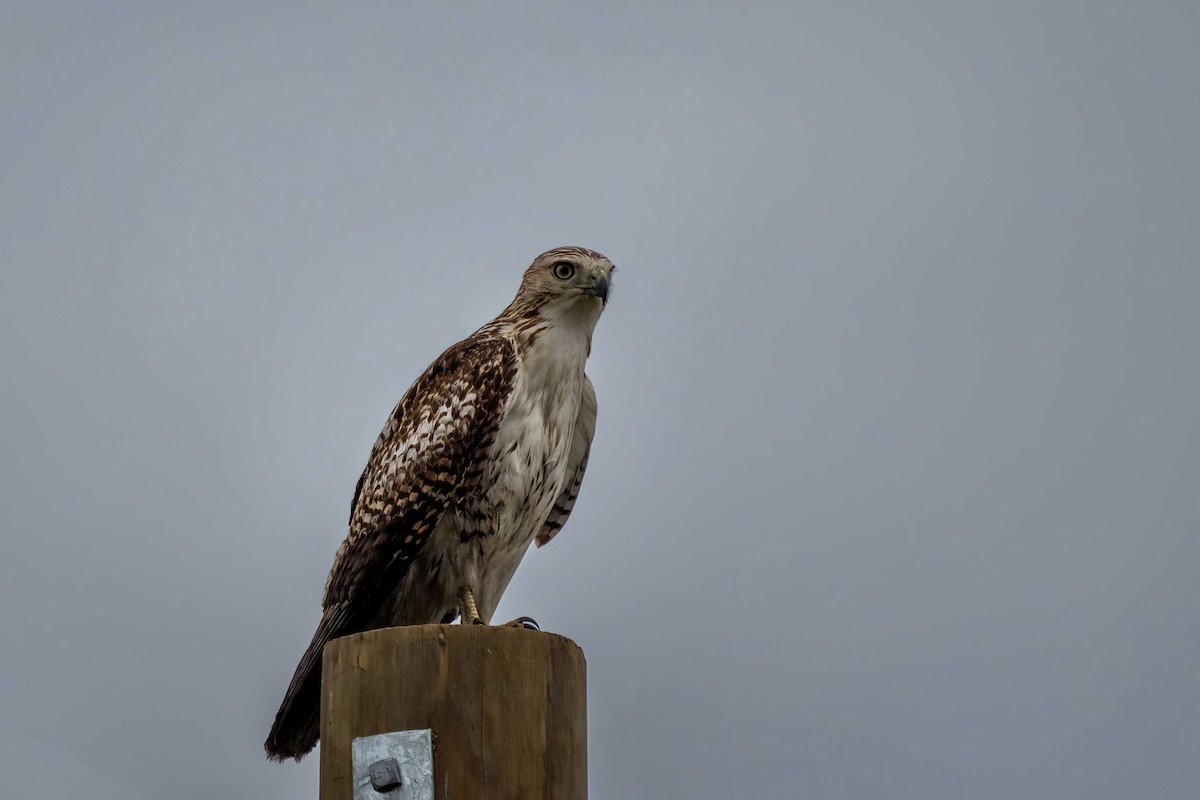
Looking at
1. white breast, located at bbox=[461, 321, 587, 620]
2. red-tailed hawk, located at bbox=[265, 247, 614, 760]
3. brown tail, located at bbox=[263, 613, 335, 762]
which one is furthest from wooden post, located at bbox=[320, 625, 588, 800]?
white breast, located at bbox=[461, 321, 587, 620]

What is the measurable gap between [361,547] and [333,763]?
1.75 metres

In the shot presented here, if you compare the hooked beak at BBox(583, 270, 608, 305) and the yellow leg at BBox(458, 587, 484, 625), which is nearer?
the yellow leg at BBox(458, 587, 484, 625)

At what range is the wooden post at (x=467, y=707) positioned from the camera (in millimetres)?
3480

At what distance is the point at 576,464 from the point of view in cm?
600

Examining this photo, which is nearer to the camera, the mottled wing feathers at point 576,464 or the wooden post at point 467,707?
the wooden post at point 467,707

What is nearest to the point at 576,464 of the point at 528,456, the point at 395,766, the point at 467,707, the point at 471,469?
the point at 528,456

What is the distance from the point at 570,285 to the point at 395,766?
2.59 m

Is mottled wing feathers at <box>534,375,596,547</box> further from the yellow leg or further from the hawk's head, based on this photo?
the yellow leg

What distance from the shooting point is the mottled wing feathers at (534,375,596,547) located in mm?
5895

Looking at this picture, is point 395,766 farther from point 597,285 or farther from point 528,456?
point 597,285

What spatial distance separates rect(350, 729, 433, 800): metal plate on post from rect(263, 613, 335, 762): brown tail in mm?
1359

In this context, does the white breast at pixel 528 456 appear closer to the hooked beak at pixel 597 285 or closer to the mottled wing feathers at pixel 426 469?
the mottled wing feathers at pixel 426 469

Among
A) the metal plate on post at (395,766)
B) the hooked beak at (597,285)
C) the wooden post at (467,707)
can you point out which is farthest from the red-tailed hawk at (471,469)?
the metal plate on post at (395,766)

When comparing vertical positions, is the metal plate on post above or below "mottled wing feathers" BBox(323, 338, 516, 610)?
below
